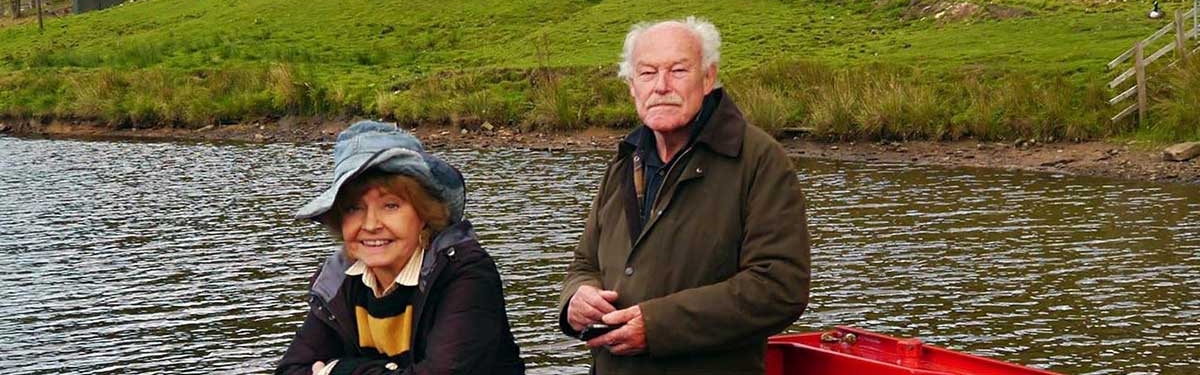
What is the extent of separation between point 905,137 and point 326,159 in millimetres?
10684

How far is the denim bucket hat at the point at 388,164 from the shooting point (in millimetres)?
4625

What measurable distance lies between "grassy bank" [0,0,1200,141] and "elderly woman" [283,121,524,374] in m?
21.2

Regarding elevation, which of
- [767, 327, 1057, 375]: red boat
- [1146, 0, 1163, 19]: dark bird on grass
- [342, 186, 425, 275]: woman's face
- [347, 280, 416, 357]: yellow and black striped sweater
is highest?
[342, 186, 425, 275]: woman's face

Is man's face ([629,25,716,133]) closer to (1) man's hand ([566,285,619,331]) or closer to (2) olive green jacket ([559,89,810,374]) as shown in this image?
(2) olive green jacket ([559,89,810,374])

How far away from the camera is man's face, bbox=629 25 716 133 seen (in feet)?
16.5

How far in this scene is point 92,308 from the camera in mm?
14539

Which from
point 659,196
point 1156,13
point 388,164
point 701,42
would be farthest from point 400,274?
point 1156,13

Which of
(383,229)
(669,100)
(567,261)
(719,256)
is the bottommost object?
(567,261)

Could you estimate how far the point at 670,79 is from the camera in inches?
198

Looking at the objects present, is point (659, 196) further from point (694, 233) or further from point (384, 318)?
point (384, 318)

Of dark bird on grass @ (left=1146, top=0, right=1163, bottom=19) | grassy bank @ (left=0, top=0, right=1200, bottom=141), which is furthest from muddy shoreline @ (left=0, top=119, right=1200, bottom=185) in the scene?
dark bird on grass @ (left=1146, top=0, right=1163, bottom=19)

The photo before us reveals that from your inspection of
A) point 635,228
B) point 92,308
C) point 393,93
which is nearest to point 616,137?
point 393,93

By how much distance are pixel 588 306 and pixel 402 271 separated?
28.6 inches

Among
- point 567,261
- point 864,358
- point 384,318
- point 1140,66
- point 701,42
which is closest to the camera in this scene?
point 384,318
